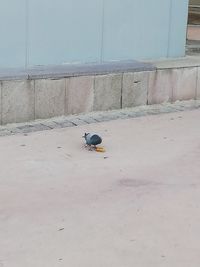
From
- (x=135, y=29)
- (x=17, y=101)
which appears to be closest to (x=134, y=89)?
(x=135, y=29)

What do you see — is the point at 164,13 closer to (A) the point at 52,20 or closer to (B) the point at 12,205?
(A) the point at 52,20

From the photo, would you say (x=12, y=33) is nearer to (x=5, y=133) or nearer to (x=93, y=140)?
(x=5, y=133)

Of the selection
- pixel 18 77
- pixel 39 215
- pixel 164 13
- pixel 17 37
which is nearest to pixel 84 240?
pixel 39 215

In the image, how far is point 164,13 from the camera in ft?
26.2

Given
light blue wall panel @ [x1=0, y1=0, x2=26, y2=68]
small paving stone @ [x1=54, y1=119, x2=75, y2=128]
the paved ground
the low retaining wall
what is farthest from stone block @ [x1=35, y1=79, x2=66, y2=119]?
light blue wall panel @ [x1=0, y1=0, x2=26, y2=68]

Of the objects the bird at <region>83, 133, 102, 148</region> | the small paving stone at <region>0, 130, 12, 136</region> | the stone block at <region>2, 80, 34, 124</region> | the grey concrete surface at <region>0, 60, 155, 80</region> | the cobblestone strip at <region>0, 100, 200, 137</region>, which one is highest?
the grey concrete surface at <region>0, 60, 155, 80</region>

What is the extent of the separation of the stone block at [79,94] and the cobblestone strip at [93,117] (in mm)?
76

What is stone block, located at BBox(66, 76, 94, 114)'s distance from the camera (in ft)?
21.7

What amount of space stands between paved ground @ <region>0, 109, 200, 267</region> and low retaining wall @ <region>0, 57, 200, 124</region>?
16.2 inches

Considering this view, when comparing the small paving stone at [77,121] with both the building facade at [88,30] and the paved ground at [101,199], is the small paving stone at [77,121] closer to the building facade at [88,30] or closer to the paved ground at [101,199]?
the paved ground at [101,199]

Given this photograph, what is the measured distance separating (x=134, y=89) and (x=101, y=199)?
3034 millimetres

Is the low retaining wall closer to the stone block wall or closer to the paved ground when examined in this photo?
the stone block wall

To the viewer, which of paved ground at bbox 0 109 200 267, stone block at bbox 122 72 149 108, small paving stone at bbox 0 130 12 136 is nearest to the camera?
paved ground at bbox 0 109 200 267

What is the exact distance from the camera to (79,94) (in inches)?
264
